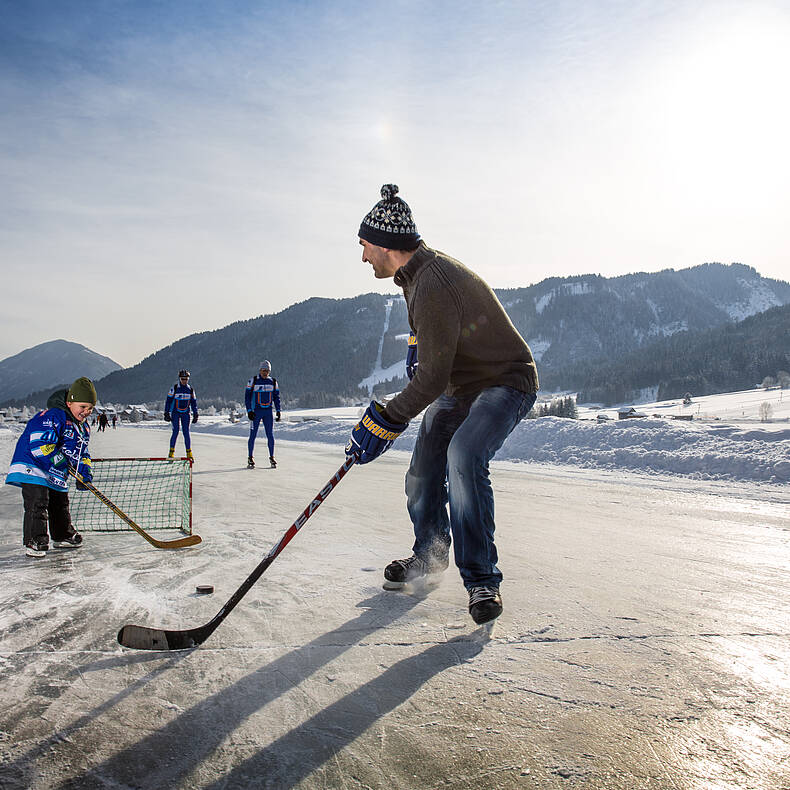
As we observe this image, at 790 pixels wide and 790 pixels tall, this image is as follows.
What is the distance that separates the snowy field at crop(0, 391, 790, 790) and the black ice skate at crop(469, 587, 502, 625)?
0.11m

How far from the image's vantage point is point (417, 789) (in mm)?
1390

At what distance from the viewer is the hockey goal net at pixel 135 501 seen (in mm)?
5031

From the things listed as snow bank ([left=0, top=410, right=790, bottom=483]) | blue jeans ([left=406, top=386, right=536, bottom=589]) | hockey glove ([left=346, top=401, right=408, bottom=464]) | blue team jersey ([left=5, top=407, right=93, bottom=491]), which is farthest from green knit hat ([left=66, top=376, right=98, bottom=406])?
snow bank ([left=0, top=410, right=790, bottom=483])

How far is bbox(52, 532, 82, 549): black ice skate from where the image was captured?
4.09 metres

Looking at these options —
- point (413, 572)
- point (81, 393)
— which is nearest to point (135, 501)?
point (81, 393)

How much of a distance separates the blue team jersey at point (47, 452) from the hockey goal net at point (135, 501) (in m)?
0.30

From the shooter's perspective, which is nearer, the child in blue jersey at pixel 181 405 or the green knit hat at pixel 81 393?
the green knit hat at pixel 81 393

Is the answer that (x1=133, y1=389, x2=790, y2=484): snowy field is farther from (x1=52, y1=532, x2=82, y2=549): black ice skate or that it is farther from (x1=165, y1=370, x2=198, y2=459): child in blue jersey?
(x1=52, y1=532, x2=82, y2=549): black ice skate

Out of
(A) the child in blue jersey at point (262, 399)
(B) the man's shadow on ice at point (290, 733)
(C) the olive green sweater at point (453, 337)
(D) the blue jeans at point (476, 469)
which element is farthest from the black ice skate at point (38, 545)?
(A) the child in blue jersey at point (262, 399)

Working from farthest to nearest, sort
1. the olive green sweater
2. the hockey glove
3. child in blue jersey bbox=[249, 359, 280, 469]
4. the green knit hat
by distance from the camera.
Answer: child in blue jersey bbox=[249, 359, 280, 469]
the green knit hat
the hockey glove
the olive green sweater

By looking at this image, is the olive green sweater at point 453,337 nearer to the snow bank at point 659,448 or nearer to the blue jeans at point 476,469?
the blue jeans at point 476,469

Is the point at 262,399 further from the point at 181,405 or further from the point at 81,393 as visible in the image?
the point at 81,393

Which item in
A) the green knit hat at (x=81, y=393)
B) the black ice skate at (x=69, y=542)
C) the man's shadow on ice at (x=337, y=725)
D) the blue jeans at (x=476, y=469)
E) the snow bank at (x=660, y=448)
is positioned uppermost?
the green knit hat at (x=81, y=393)

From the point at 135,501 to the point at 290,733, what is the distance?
18.4 ft
